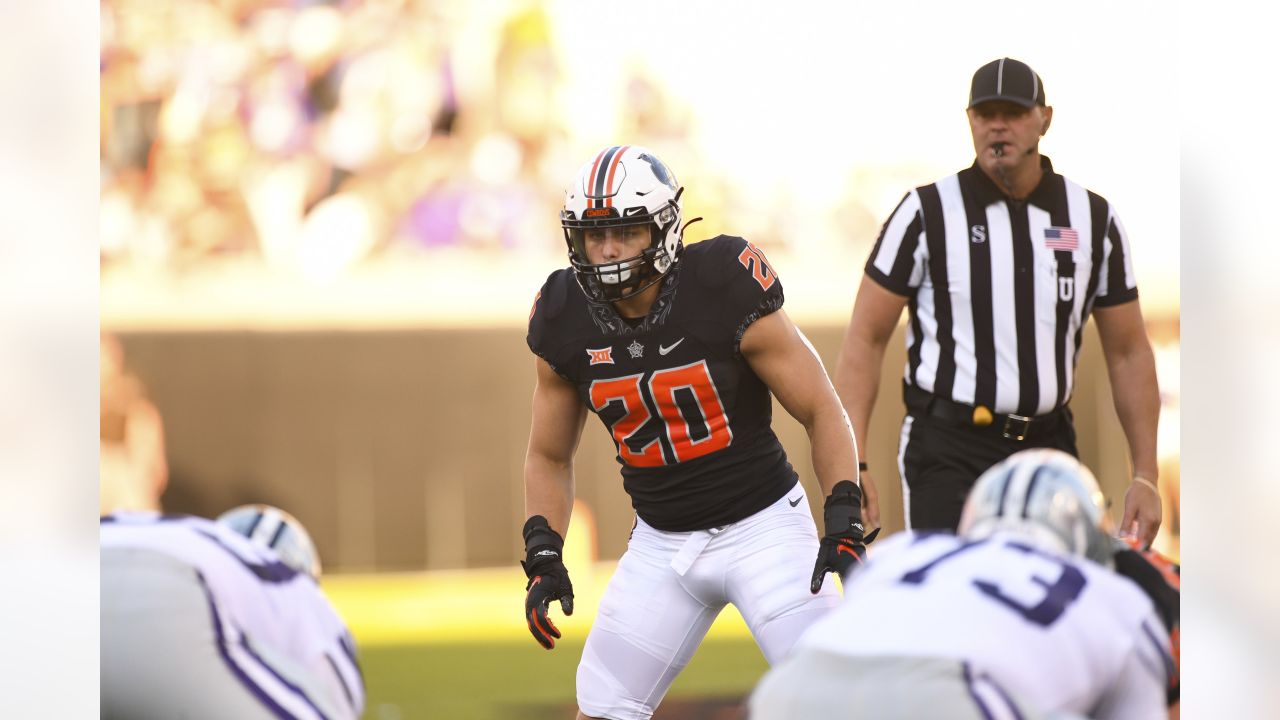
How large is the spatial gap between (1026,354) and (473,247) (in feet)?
11.3

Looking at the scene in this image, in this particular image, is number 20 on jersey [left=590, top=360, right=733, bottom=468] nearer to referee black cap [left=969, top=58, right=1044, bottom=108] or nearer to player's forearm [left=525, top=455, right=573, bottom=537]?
player's forearm [left=525, top=455, right=573, bottom=537]

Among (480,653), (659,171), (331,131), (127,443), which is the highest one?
(331,131)

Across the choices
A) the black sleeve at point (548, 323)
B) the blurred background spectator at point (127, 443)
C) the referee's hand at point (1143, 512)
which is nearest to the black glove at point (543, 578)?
the black sleeve at point (548, 323)

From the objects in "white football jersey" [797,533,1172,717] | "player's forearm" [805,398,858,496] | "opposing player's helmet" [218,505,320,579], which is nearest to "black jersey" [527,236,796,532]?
"player's forearm" [805,398,858,496]

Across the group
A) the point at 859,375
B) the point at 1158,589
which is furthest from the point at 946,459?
the point at 1158,589

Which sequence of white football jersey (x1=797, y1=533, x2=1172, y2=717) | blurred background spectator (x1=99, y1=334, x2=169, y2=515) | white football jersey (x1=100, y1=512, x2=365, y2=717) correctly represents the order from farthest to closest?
1. blurred background spectator (x1=99, y1=334, x2=169, y2=515)
2. white football jersey (x1=100, y1=512, x2=365, y2=717)
3. white football jersey (x1=797, y1=533, x2=1172, y2=717)

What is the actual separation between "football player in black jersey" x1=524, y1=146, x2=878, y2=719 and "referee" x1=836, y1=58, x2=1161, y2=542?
1.21 feet

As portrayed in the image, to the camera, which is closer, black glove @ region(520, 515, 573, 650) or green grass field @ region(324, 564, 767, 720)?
black glove @ region(520, 515, 573, 650)

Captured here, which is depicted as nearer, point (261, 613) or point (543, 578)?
point (261, 613)

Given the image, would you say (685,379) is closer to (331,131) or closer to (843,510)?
(843,510)

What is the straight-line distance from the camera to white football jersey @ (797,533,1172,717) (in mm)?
1436

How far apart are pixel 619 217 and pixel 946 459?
0.81 meters

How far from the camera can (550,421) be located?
255 cm

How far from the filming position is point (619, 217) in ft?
7.93
